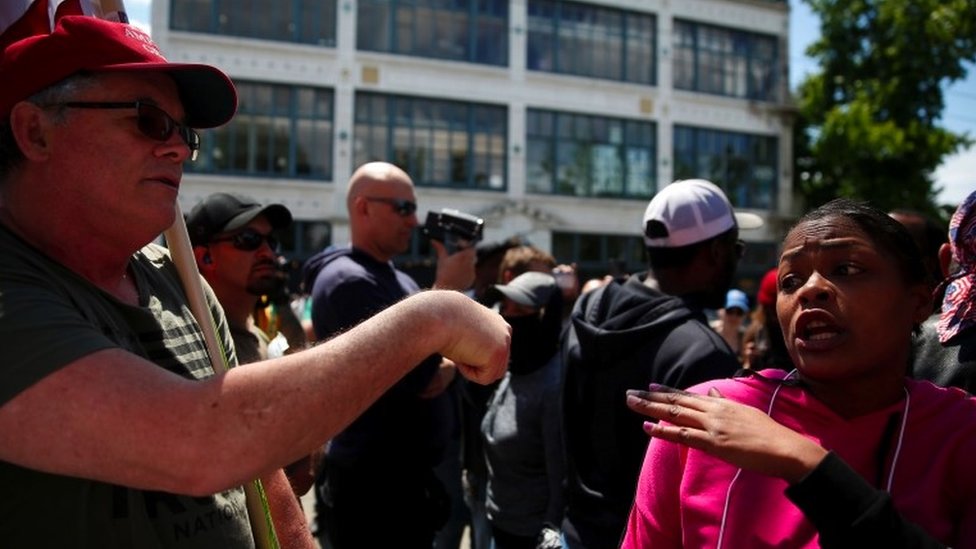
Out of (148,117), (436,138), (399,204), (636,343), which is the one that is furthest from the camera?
(436,138)

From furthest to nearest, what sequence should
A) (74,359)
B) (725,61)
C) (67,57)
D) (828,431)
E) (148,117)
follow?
(725,61) < (828,431) < (148,117) < (67,57) < (74,359)

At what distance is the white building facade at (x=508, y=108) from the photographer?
20.0 m

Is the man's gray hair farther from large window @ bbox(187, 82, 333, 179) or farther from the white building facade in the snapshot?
large window @ bbox(187, 82, 333, 179)

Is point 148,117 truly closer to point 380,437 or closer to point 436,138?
point 380,437

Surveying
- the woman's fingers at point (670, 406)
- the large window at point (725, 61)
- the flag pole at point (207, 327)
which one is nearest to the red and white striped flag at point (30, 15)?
the flag pole at point (207, 327)

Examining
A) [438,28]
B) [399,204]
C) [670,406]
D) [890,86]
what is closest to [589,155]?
[438,28]

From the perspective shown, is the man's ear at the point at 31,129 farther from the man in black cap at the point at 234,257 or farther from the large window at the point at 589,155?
the large window at the point at 589,155

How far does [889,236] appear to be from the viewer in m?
1.75

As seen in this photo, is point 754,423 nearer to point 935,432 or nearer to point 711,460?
point 711,460

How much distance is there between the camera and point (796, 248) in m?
1.82

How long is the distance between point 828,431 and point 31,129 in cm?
165

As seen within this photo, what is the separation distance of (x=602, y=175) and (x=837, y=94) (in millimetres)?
7121

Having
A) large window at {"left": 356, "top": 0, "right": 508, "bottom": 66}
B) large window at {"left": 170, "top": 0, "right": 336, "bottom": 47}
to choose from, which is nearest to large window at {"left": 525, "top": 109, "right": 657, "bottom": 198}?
large window at {"left": 356, "top": 0, "right": 508, "bottom": 66}

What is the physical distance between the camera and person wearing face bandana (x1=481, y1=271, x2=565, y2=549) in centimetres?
354
